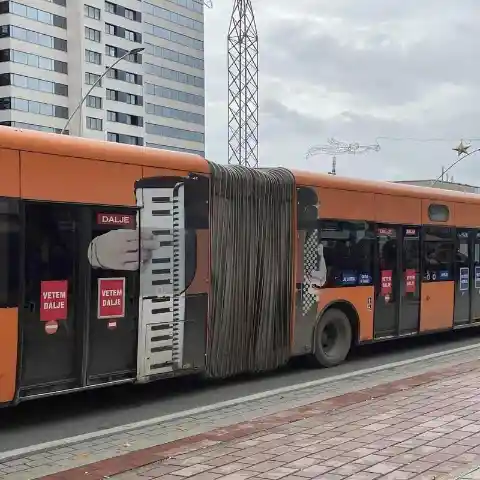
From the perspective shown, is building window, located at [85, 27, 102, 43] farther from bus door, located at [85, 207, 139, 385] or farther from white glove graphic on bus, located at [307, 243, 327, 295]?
bus door, located at [85, 207, 139, 385]

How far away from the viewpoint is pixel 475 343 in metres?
13.5

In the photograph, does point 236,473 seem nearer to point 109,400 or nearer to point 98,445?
point 98,445

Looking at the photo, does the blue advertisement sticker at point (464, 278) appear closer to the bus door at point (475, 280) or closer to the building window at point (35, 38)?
the bus door at point (475, 280)

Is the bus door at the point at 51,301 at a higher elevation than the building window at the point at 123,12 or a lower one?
lower

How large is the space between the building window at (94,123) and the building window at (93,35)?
9.32m

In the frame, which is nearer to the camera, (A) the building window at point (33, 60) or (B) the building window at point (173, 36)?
(A) the building window at point (33, 60)

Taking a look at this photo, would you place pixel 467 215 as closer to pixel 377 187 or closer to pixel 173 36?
pixel 377 187

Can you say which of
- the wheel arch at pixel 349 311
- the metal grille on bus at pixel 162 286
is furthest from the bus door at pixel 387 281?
the metal grille on bus at pixel 162 286

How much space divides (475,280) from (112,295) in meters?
8.70

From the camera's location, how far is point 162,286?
8.19m

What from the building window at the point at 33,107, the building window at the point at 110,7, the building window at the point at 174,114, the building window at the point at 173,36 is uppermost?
the building window at the point at 173,36

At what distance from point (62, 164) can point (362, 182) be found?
216 inches

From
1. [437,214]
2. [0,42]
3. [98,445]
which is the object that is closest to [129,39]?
[0,42]

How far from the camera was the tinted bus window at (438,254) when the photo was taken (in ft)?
41.2
